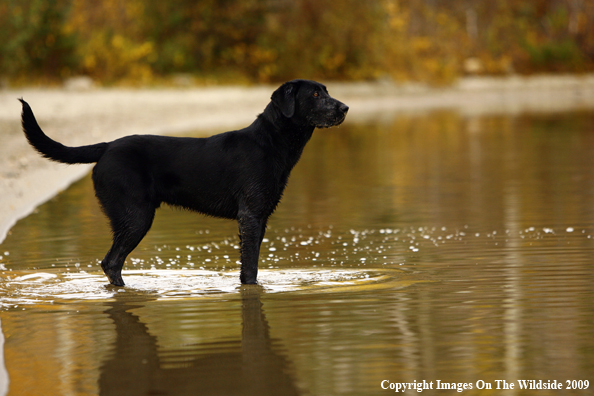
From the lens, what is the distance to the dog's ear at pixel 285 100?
655cm

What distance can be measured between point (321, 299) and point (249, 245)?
0.76m

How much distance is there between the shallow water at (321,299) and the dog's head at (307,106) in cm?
109

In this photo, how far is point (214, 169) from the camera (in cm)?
660

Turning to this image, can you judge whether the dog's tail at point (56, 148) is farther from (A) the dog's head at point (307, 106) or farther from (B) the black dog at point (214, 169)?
(A) the dog's head at point (307, 106)

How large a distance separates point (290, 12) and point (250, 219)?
4095 centimetres

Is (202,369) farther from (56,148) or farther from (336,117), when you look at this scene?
(56,148)

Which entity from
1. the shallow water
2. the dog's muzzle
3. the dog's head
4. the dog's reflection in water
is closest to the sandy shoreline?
the shallow water

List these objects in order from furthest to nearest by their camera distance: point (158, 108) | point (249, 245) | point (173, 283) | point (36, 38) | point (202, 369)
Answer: point (36, 38), point (158, 108), point (173, 283), point (249, 245), point (202, 369)

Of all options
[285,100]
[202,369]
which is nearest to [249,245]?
[285,100]

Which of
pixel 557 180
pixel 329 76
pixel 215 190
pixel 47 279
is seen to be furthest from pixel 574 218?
pixel 329 76

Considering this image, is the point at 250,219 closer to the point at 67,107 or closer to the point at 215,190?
the point at 215,190

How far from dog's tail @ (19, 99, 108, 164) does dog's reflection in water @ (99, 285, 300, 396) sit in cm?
162

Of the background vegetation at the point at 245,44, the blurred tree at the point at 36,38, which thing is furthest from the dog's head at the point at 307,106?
the blurred tree at the point at 36,38

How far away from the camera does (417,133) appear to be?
22.7 m
